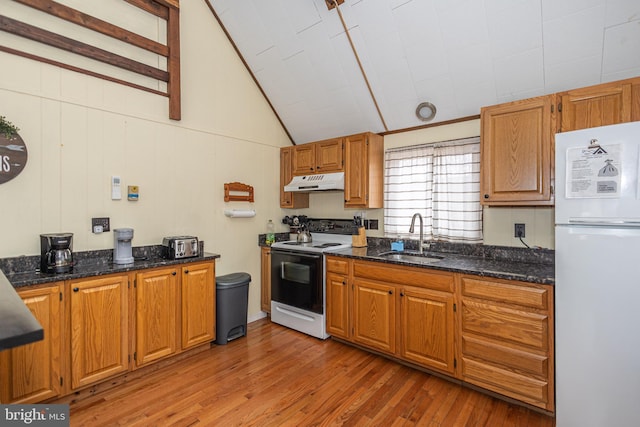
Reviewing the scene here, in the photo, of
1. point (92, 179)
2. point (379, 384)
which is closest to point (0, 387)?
point (92, 179)

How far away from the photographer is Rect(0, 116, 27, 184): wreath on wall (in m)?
2.17

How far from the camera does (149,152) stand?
2.94 m

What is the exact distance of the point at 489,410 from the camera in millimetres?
2111

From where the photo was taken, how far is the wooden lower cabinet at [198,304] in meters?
2.80

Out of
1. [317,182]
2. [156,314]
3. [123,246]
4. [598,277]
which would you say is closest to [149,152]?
[123,246]

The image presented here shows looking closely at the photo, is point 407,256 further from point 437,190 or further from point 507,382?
point 507,382

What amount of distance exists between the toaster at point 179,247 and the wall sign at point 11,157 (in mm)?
1138

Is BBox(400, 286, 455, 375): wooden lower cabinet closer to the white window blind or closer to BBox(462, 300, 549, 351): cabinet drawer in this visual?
BBox(462, 300, 549, 351): cabinet drawer

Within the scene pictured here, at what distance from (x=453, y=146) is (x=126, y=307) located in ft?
10.4

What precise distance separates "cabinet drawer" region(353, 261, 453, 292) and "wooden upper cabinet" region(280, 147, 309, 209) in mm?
1450

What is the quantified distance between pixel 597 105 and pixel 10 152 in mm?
4024

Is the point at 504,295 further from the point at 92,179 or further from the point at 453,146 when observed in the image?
the point at 92,179

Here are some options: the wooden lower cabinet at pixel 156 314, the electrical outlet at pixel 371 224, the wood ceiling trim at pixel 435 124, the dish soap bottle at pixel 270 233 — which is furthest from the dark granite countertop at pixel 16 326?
the wood ceiling trim at pixel 435 124

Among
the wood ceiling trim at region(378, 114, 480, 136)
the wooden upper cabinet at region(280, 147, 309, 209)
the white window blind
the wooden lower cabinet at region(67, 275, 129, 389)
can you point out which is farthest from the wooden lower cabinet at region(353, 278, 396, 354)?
the wooden lower cabinet at region(67, 275, 129, 389)
